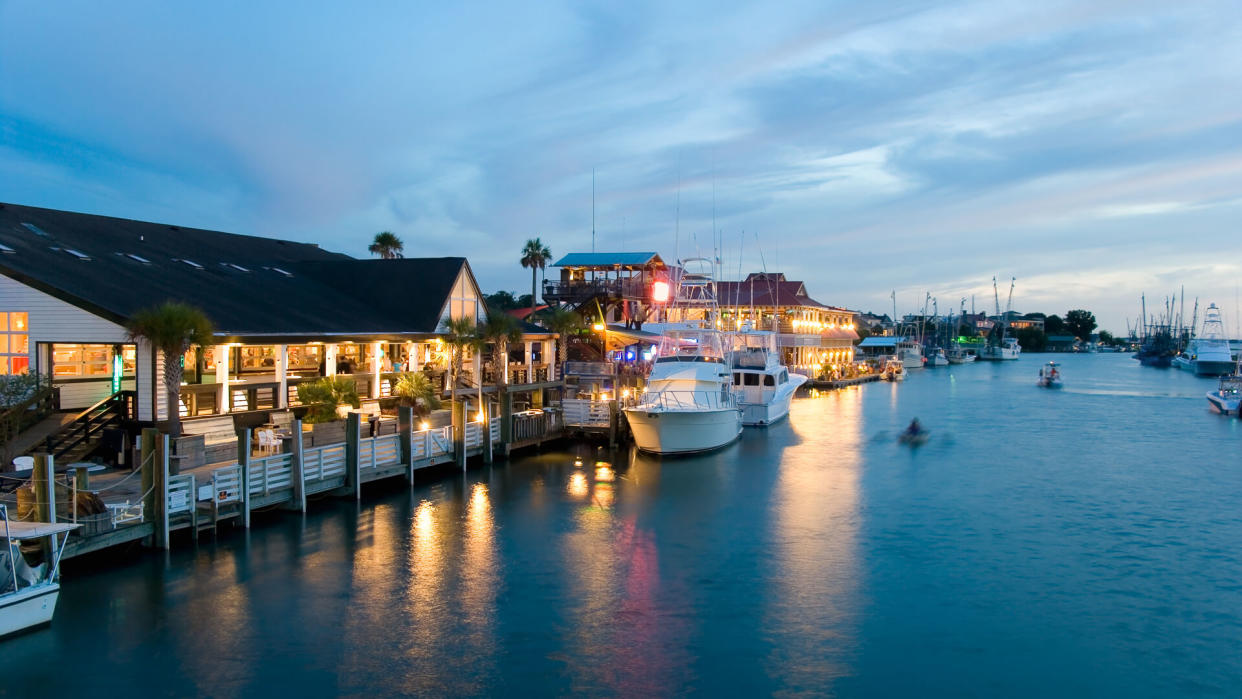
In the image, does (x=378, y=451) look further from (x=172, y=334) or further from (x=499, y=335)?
(x=499, y=335)

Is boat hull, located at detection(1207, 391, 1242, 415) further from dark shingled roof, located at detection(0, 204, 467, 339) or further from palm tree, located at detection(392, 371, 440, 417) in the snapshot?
palm tree, located at detection(392, 371, 440, 417)

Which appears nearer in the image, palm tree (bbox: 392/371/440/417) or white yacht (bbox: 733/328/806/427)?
palm tree (bbox: 392/371/440/417)

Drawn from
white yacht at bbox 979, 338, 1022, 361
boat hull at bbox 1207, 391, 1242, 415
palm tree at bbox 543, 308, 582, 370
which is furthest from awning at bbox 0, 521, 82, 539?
white yacht at bbox 979, 338, 1022, 361

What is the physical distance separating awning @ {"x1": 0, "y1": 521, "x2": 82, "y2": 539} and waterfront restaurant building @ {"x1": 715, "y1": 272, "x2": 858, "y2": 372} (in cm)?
6979

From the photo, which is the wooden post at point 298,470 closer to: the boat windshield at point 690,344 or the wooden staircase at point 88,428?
the wooden staircase at point 88,428

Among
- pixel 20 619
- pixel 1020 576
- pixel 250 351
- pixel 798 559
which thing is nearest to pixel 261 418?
pixel 250 351

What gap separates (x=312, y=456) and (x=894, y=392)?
227ft

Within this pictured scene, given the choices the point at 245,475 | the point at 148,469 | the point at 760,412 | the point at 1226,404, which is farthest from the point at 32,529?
the point at 1226,404

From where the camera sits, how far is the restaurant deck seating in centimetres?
2366

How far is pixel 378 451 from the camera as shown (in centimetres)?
2692

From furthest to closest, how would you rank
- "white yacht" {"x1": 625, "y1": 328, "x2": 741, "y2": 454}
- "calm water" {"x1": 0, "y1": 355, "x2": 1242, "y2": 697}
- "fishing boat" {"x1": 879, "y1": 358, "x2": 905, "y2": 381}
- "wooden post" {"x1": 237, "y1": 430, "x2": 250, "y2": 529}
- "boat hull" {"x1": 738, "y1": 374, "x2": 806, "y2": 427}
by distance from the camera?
"fishing boat" {"x1": 879, "y1": 358, "x2": 905, "y2": 381}, "boat hull" {"x1": 738, "y1": 374, "x2": 806, "y2": 427}, "white yacht" {"x1": 625, "y1": 328, "x2": 741, "y2": 454}, "wooden post" {"x1": 237, "y1": 430, "x2": 250, "y2": 529}, "calm water" {"x1": 0, "y1": 355, "x2": 1242, "y2": 697}

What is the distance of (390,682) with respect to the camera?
14.0 meters

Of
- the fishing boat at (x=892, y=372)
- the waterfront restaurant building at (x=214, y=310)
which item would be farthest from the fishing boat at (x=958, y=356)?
the waterfront restaurant building at (x=214, y=310)

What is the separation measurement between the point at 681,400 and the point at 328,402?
53.4ft
